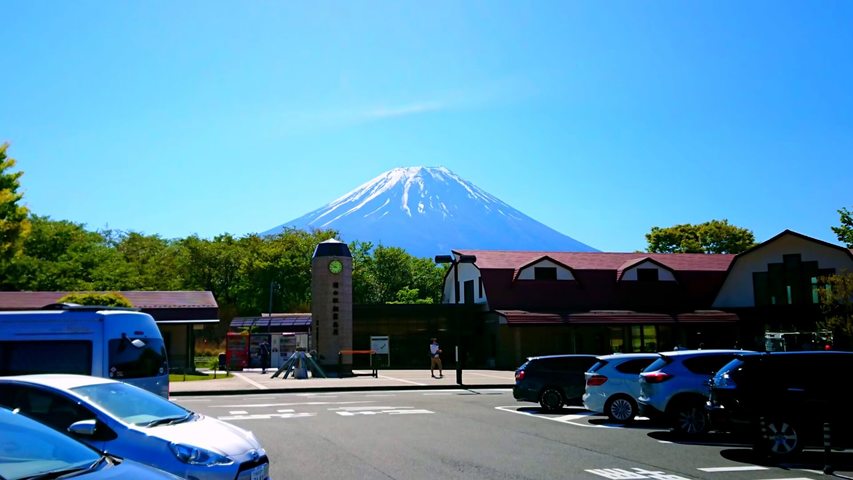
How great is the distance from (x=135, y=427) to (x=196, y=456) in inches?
29.2

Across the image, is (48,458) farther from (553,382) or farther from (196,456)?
(553,382)

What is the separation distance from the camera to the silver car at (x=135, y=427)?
7301 mm

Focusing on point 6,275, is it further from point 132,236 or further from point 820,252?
point 820,252

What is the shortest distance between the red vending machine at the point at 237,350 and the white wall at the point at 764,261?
30070 millimetres

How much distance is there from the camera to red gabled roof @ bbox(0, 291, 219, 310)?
134ft

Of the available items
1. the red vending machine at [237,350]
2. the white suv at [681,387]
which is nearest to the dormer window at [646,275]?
the red vending machine at [237,350]

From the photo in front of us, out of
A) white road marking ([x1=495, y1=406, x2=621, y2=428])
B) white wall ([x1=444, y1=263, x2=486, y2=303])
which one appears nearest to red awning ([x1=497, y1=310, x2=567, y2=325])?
white wall ([x1=444, y1=263, x2=486, y2=303])

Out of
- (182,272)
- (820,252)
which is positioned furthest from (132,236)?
(820,252)

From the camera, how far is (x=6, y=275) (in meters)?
56.9

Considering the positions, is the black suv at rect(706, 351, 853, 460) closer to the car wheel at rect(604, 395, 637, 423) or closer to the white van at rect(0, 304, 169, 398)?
the car wheel at rect(604, 395, 637, 423)

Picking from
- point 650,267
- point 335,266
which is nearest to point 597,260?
point 650,267

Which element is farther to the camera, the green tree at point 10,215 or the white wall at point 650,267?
the white wall at point 650,267

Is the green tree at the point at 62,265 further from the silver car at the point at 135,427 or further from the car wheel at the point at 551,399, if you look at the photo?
the silver car at the point at 135,427

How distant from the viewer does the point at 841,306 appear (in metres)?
34.9
